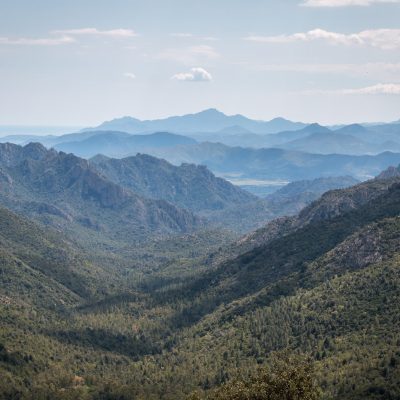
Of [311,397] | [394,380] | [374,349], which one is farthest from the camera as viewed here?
[374,349]

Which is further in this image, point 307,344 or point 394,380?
point 307,344

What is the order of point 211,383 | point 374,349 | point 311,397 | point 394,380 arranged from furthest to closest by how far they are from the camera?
1. point 211,383
2. point 374,349
3. point 394,380
4. point 311,397

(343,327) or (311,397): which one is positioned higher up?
(311,397)

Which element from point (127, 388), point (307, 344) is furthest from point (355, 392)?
point (127, 388)

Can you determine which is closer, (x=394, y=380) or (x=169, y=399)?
(x=394, y=380)

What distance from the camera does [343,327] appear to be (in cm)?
19788

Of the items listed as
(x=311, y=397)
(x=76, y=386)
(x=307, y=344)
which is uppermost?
(x=311, y=397)

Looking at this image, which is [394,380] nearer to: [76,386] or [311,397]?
[311,397]

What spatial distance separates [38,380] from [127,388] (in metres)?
31.4

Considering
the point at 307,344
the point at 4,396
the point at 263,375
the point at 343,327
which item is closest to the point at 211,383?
the point at 307,344

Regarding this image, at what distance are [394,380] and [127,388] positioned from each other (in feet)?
283

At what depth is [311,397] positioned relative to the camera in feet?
309

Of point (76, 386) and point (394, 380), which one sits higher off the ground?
point (394, 380)

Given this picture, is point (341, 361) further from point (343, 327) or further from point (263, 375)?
point (263, 375)
